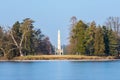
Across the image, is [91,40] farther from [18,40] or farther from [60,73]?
[60,73]

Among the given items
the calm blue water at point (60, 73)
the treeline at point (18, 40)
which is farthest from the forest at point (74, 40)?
the calm blue water at point (60, 73)

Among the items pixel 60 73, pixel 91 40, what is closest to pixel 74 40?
pixel 91 40

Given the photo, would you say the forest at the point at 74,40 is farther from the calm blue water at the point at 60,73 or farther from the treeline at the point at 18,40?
the calm blue water at the point at 60,73

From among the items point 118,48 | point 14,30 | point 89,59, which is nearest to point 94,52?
point 89,59

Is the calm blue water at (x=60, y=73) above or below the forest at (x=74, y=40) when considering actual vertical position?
below

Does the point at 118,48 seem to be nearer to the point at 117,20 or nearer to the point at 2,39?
the point at 117,20

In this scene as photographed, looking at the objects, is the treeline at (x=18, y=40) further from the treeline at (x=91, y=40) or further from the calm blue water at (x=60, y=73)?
the calm blue water at (x=60, y=73)

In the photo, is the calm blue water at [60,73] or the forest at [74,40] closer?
the calm blue water at [60,73]

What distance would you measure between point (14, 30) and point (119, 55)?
26212mm

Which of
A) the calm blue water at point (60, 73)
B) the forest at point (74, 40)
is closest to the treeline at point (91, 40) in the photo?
the forest at point (74, 40)

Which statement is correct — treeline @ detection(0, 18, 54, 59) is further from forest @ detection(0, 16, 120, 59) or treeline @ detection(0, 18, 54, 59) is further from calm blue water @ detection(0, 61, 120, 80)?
calm blue water @ detection(0, 61, 120, 80)

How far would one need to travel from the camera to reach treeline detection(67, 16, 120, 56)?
10900cm

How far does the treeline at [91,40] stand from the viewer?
109 metres

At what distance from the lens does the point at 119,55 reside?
120750 millimetres
